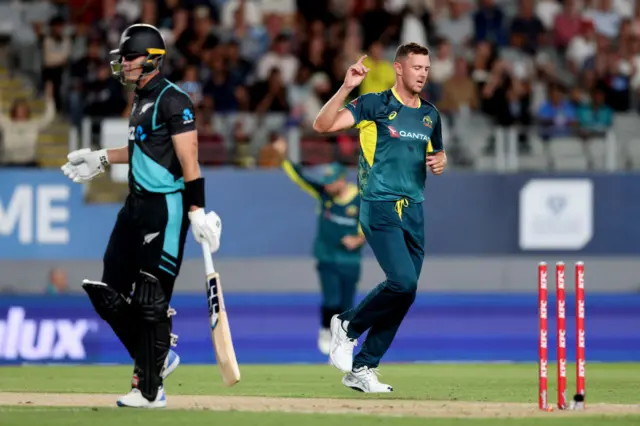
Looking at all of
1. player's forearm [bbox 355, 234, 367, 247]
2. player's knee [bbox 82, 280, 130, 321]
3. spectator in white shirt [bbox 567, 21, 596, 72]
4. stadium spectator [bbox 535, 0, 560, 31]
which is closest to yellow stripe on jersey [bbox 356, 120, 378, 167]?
player's knee [bbox 82, 280, 130, 321]

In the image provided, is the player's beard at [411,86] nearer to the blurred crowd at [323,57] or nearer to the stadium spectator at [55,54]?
the blurred crowd at [323,57]

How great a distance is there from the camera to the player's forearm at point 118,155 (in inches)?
352

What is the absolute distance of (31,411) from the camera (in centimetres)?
841

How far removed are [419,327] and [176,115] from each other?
8.89m

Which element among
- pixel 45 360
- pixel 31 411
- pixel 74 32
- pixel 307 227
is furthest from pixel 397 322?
pixel 74 32

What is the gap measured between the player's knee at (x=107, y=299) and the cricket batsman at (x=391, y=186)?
1.95 metres

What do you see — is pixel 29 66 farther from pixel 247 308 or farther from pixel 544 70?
pixel 544 70

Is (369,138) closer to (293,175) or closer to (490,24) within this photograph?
(293,175)

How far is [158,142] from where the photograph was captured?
27.7 feet

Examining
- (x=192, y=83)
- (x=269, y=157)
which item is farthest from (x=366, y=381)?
(x=192, y=83)

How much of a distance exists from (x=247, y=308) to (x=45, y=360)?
2.67 meters

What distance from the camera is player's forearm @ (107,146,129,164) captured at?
8.94 m

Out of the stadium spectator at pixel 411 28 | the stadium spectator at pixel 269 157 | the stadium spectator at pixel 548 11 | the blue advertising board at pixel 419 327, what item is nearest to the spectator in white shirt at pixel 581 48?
the stadium spectator at pixel 548 11

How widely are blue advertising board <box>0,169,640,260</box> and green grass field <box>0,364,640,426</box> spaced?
6235mm
